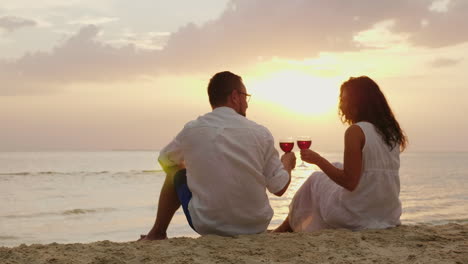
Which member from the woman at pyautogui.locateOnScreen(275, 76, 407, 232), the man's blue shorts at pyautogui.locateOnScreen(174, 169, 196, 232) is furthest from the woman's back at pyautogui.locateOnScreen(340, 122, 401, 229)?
the man's blue shorts at pyautogui.locateOnScreen(174, 169, 196, 232)

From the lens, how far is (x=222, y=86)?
4316 mm

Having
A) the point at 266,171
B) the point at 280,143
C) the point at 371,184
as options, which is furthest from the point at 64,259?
the point at 371,184

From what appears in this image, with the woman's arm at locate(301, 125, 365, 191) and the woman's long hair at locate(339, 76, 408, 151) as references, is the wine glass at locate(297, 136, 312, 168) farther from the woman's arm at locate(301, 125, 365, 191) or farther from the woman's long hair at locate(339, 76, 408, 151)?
the woman's long hair at locate(339, 76, 408, 151)

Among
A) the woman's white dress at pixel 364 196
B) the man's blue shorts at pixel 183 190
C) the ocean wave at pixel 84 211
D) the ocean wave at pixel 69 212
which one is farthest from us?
the ocean wave at pixel 84 211

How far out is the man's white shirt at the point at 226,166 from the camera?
14.2 feet

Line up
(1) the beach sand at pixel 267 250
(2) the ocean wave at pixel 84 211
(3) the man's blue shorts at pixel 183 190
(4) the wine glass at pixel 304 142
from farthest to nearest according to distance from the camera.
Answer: (2) the ocean wave at pixel 84 211
(4) the wine glass at pixel 304 142
(3) the man's blue shorts at pixel 183 190
(1) the beach sand at pixel 267 250

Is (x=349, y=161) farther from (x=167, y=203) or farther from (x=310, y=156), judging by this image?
(x=167, y=203)

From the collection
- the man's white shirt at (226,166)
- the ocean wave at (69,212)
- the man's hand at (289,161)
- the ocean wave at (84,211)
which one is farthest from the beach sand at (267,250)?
the ocean wave at (84,211)

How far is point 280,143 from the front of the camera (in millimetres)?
5289

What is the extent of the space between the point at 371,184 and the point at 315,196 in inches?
24.5

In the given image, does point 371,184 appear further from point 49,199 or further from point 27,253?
point 49,199

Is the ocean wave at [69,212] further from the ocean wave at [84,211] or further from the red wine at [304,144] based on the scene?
the red wine at [304,144]

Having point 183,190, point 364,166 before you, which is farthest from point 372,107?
point 183,190

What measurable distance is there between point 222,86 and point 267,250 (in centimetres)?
139
